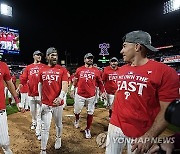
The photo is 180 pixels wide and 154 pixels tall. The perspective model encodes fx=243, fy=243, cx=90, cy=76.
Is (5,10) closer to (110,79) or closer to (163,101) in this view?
(110,79)

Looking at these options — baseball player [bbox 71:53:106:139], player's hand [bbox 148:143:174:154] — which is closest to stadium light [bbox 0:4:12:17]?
baseball player [bbox 71:53:106:139]

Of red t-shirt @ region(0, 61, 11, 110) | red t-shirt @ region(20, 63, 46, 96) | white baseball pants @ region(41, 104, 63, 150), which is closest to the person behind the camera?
red t-shirt @ region(0, 61, 11, 110)

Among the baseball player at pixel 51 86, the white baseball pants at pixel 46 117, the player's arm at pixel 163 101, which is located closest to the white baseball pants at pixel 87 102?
the white baseball pants at pixel 46 117

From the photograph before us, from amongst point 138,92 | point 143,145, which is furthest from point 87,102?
point 143,145

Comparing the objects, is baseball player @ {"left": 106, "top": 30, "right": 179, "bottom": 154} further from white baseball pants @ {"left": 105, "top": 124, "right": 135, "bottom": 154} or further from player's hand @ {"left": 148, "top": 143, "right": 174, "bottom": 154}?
player's hand @ {"left": 148, "top": 143, "right": 174, "bottom": 154}

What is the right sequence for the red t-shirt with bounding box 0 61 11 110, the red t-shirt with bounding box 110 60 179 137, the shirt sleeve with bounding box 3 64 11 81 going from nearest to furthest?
the red t-shirt with bounding box 110 60 179 137 → the red t-shirt with bounding box 0 61 11 110 → the shirt sleeve with bounding box 3 64 11 81

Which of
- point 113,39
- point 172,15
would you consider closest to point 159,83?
point 172,15

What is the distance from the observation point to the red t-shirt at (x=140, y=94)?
2514 mm

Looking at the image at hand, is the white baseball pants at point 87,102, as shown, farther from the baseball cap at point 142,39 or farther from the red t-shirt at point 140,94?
the baseball cap at point 142,39

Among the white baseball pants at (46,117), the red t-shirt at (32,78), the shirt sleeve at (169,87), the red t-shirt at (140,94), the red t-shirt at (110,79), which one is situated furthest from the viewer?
the red t-shirt at (110,79)

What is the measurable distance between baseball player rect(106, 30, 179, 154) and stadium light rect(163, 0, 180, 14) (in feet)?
103

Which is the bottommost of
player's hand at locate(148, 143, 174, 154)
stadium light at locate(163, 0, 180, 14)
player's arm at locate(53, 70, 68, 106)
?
player's arm at locate(53, 70, 68, 106)

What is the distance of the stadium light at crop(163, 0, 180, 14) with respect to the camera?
103 feet

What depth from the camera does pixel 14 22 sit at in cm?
4453
